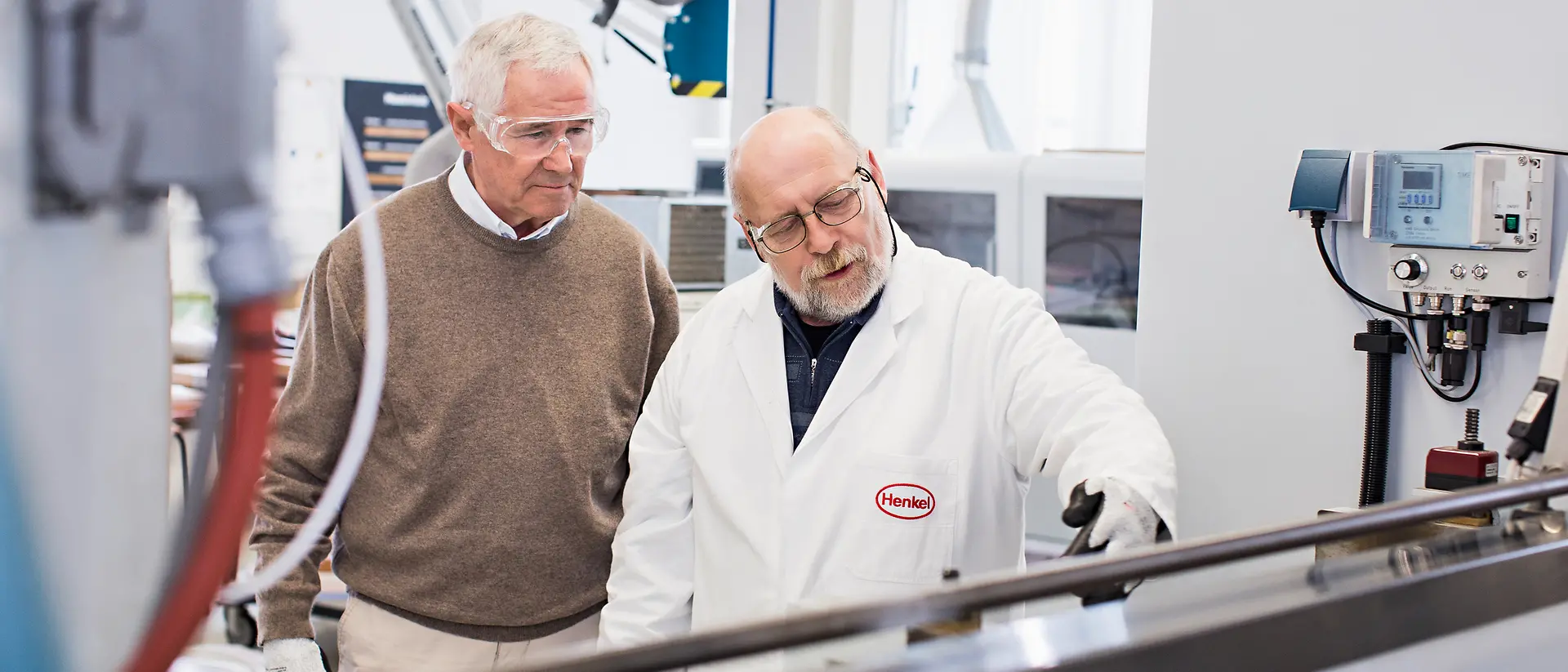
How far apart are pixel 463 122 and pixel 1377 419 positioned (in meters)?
1.29

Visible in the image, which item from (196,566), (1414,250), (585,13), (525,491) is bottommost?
(525,491)

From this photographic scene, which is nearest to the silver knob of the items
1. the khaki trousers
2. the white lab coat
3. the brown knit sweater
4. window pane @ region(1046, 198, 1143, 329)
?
the white lab coat

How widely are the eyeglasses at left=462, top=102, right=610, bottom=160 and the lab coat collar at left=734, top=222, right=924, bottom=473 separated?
0.31 meters

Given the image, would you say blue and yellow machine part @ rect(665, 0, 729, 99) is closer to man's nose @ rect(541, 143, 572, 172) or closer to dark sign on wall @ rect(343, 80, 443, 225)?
dark sign on wall @ rect(343, 80, 443, 225)

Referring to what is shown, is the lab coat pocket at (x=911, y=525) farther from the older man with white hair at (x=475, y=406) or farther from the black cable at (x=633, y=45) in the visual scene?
the black cable at (x=633, y=45)

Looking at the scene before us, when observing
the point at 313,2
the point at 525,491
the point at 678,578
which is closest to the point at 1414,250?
the point at 678,578

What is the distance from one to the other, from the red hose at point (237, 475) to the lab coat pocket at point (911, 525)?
116 cm

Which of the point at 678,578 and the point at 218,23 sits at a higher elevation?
the point at 218,23

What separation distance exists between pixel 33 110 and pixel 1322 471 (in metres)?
Answer: 1.82

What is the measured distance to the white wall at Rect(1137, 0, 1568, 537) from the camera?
173 cm

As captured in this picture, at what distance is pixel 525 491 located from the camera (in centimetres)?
164

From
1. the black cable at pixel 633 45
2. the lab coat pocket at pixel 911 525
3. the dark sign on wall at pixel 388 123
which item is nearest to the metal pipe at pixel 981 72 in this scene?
the black cable at pixel 633 45

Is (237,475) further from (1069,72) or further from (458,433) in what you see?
(1069,72)

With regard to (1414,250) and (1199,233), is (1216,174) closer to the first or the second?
(1199,233)
